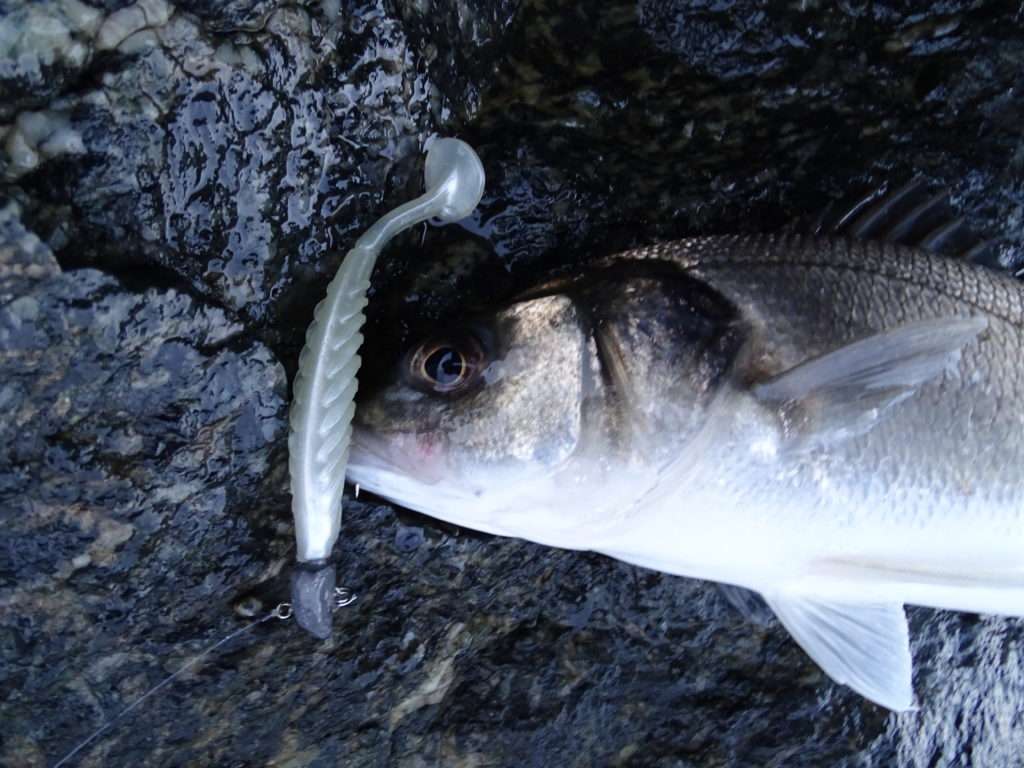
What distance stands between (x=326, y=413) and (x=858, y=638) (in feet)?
3.71

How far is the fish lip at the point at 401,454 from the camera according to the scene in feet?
5.20

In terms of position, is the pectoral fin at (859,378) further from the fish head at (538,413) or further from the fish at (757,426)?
the fish head at (538,413)

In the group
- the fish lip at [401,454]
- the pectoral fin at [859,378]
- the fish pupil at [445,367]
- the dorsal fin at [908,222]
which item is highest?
the dorsal fin at [908,222]

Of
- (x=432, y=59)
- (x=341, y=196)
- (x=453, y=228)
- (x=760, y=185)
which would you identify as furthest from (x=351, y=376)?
(x=760, y=185)

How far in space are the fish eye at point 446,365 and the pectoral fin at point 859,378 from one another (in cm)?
49

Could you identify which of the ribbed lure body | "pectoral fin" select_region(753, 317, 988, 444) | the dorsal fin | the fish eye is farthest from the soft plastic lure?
the dorsal fin

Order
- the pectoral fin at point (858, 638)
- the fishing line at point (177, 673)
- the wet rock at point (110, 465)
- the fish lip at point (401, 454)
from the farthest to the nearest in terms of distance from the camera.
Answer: the pectoral fin at point (858, 638), the fishing line at point (177, 673), the fish lip at point (401, 454), the wet rock at point (110, 465)

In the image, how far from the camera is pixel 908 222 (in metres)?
1.93


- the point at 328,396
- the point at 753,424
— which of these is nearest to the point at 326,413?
the point at 328,396

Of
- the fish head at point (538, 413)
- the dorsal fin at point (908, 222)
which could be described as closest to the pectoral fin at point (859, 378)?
the fish head at point (538, 413)

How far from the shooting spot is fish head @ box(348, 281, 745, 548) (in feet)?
5.22

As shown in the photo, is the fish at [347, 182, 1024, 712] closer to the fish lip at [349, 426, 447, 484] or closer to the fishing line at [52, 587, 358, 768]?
the fish lip at [349, 426, 447, 484]

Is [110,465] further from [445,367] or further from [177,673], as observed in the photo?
[445,367]

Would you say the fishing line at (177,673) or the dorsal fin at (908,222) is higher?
the dorsal fin at (908,222)
